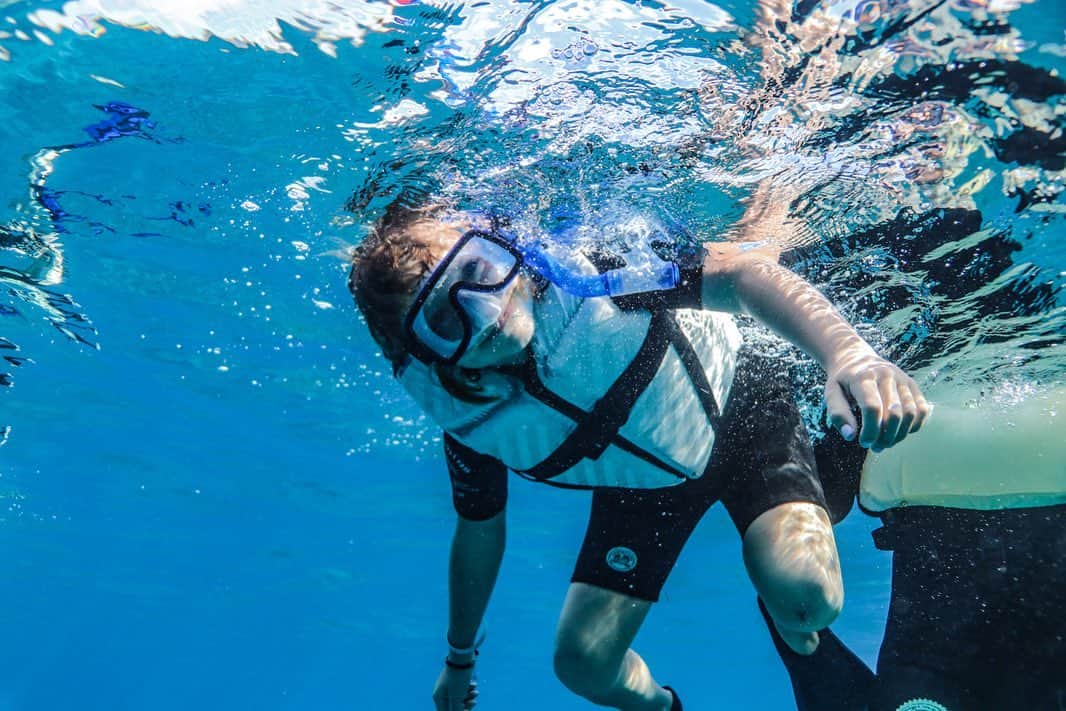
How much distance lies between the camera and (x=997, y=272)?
23.3ft

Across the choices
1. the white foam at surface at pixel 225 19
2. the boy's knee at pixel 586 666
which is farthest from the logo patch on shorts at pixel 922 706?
the white foam at surface at pixel 225 19

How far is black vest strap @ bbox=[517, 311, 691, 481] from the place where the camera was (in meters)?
4.02

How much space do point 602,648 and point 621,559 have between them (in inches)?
Answer: 23.4

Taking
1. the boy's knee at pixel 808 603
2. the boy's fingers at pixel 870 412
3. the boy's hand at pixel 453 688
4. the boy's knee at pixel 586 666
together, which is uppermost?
the boy's fingers at pixel 870 412

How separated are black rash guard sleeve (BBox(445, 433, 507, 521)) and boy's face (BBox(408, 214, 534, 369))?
51.2 inches

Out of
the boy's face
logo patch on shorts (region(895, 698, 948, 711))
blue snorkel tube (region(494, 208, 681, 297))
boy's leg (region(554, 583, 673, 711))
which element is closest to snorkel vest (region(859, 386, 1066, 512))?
logo patch on shorts (region(895, 698, 948, 711))

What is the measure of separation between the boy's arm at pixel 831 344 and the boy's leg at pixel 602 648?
2.15 meters

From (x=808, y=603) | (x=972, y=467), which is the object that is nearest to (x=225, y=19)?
(x=808, y=603)

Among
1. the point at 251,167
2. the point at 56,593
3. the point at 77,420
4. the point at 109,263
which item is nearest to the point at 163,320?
the point at 109,263

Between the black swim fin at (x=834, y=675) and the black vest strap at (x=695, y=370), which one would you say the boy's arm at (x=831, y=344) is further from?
the black swim fin at (x=834, y=675)

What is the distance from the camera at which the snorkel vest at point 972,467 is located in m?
6.05

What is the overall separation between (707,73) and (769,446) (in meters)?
2.70

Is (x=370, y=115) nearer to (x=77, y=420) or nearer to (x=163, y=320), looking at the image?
(x=163, y=320)

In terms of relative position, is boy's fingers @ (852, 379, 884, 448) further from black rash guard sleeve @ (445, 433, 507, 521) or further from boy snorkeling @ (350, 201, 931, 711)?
black rash guard sleeve @ (445, 433, 507, 521)
